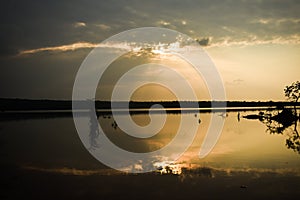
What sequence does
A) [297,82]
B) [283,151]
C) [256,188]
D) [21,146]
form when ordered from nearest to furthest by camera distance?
[256,188], [283,151], [21,146], [297,82]

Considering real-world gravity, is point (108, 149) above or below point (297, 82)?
below

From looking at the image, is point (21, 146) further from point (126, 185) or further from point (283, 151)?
point (283, 151)

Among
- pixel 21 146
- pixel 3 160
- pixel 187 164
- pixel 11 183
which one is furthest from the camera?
pixel 21 146

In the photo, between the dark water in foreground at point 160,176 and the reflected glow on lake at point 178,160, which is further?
the reflected glow on lake at point 178,160

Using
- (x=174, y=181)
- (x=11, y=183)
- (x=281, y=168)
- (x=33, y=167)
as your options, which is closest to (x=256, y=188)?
(x=174, y=181)

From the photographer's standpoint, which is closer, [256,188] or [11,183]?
[256,188]

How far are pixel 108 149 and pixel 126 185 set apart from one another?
41.5 feet

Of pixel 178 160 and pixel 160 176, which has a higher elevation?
pixel 160 176

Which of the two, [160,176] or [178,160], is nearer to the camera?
[160,176]

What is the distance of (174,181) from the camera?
57.2ft

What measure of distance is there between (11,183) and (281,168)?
1600 cm

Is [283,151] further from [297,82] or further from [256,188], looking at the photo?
[297,82]

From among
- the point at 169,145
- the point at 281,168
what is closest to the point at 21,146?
the point at 169,145

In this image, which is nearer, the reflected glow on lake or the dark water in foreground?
the dark water in foreground
